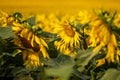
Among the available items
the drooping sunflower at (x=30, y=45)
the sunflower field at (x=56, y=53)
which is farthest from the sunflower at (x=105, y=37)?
the drooping sunflower at (x=30, y=45)

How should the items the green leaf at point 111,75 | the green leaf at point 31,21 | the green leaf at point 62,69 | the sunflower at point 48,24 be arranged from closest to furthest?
the green leaf at point 62,69
the green leaf at point 111,75
the green leaf at point 31,21
the sunflower at point 48,24

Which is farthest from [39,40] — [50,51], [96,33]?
[96,33]

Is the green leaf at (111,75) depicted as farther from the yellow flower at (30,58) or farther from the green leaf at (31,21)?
the green leaf at (31,21)

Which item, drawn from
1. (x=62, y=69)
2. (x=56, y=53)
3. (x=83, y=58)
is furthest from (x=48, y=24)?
(x=62, y=69)

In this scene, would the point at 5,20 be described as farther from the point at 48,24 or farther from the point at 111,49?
the point at 48,24

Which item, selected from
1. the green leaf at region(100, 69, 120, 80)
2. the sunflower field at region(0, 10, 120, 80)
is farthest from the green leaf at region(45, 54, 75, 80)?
the green leaf at region(100, 69, 120, 80)
